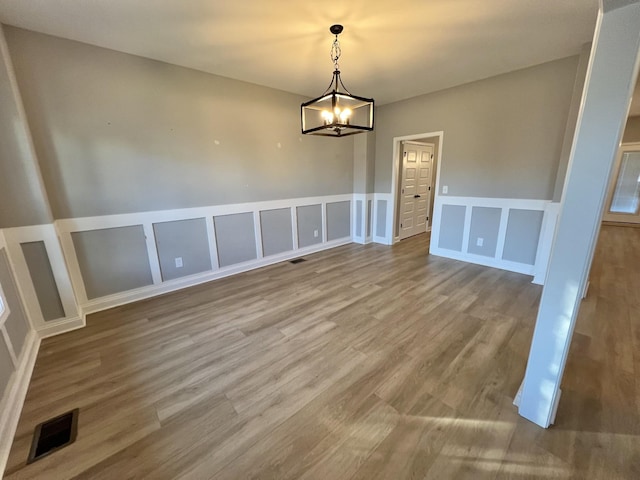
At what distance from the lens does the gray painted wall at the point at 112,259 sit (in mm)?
2674

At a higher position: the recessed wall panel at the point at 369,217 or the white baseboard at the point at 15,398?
the recessed wall panel at the point at 369,217

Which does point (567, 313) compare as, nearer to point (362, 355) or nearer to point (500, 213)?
point (362, 355)

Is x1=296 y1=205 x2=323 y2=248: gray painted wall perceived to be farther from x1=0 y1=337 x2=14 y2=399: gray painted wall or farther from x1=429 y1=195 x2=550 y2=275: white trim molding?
x1=0 y1=337 x2=14 y2=399: gray painted wall

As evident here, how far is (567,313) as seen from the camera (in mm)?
1278

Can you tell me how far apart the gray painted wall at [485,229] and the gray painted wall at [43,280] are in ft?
16.8

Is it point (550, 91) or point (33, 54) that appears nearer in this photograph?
point (33, 54)

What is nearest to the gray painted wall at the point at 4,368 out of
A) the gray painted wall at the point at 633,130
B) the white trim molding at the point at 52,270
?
the white trim molding at the point at 52,270

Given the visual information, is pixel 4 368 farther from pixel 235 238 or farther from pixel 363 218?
pixel 363 218

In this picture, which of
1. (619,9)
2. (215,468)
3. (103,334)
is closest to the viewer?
(619,9)

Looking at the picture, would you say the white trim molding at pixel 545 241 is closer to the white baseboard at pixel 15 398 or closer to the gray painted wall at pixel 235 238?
the gray painted wall at pixel 235 238

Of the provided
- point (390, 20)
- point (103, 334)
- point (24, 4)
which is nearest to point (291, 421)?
point (103, 334)

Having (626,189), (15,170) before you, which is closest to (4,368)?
(15,170)

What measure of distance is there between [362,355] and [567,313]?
130cm

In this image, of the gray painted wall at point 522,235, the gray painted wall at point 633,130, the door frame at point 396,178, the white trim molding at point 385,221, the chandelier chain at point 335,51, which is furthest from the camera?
the gray painted wall at point 633,130
